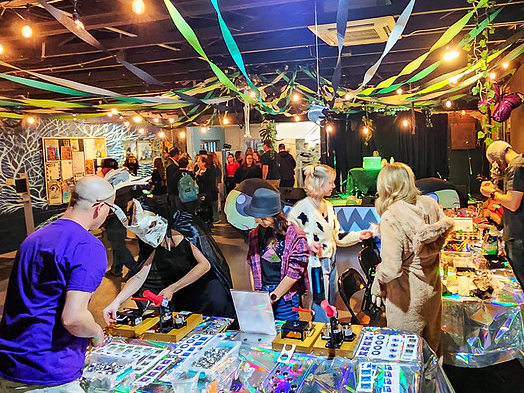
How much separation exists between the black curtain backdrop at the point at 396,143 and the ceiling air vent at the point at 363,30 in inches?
266

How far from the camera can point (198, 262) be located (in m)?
2.89

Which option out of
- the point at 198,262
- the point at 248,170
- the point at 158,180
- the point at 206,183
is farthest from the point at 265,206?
the point at 248,170

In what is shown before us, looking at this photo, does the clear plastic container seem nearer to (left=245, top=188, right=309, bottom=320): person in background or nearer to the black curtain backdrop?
(left=245, top=188, right=309, bottom=320): person in background

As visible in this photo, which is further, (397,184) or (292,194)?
(292,194)

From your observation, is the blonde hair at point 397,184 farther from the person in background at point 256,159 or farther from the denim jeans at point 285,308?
the person in background at point 256,159

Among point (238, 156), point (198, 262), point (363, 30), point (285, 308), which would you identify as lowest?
point (285, 308)

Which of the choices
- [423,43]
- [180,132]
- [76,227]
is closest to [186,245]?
[76,227]

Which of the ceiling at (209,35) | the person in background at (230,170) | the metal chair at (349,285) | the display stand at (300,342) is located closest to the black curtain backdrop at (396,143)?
the person in background at (230,170)

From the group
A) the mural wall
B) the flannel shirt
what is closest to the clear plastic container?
the flannel shirt

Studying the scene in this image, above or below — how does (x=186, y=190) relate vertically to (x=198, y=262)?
above

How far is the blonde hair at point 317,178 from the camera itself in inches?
138

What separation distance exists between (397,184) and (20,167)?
7.79m

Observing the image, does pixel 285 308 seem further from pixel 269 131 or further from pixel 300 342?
pixel 269 131

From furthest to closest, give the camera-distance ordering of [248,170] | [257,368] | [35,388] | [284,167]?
[284,167]
[248,170]
[257,368]
[35,388]
